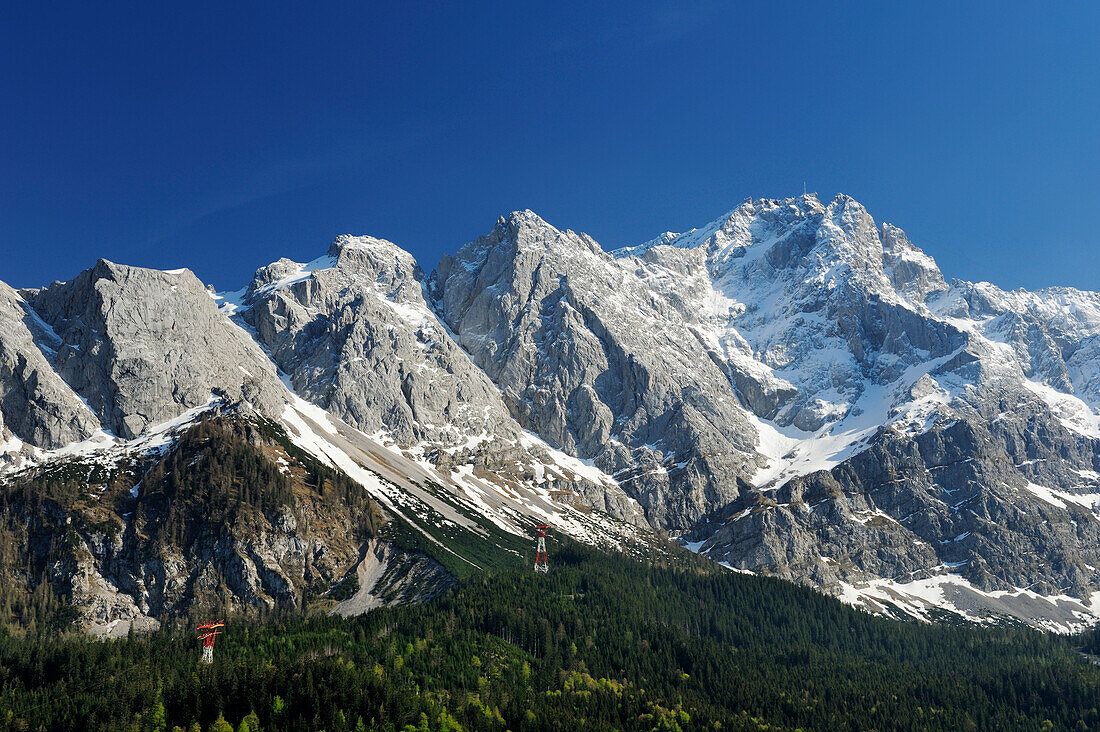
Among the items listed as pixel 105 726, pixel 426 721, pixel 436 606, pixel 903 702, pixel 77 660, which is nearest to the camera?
pixel 105 726

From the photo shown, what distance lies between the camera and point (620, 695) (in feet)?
513

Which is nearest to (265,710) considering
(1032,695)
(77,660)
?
(77,660)

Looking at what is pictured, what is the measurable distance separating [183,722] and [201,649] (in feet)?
110

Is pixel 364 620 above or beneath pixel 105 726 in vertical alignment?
above

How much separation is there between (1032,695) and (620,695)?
319 feet

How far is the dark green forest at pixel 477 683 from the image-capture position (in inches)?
5054

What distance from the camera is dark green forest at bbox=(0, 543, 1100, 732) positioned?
128 meters

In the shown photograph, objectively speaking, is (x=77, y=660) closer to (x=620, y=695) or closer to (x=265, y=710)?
(x=265, y=710)

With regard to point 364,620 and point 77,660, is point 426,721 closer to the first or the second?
point 364,620

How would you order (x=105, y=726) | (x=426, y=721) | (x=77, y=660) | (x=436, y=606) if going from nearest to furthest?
1. (x=105, y=726)
2. (x=426, y=721)
3. (x=77, y=660)
4. (x=436, y=606)

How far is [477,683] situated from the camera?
5842 inches

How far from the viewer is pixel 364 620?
17762 cm

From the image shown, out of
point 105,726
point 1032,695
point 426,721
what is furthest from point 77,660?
point 1032,695

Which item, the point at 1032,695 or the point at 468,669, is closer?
the point at 468,669
